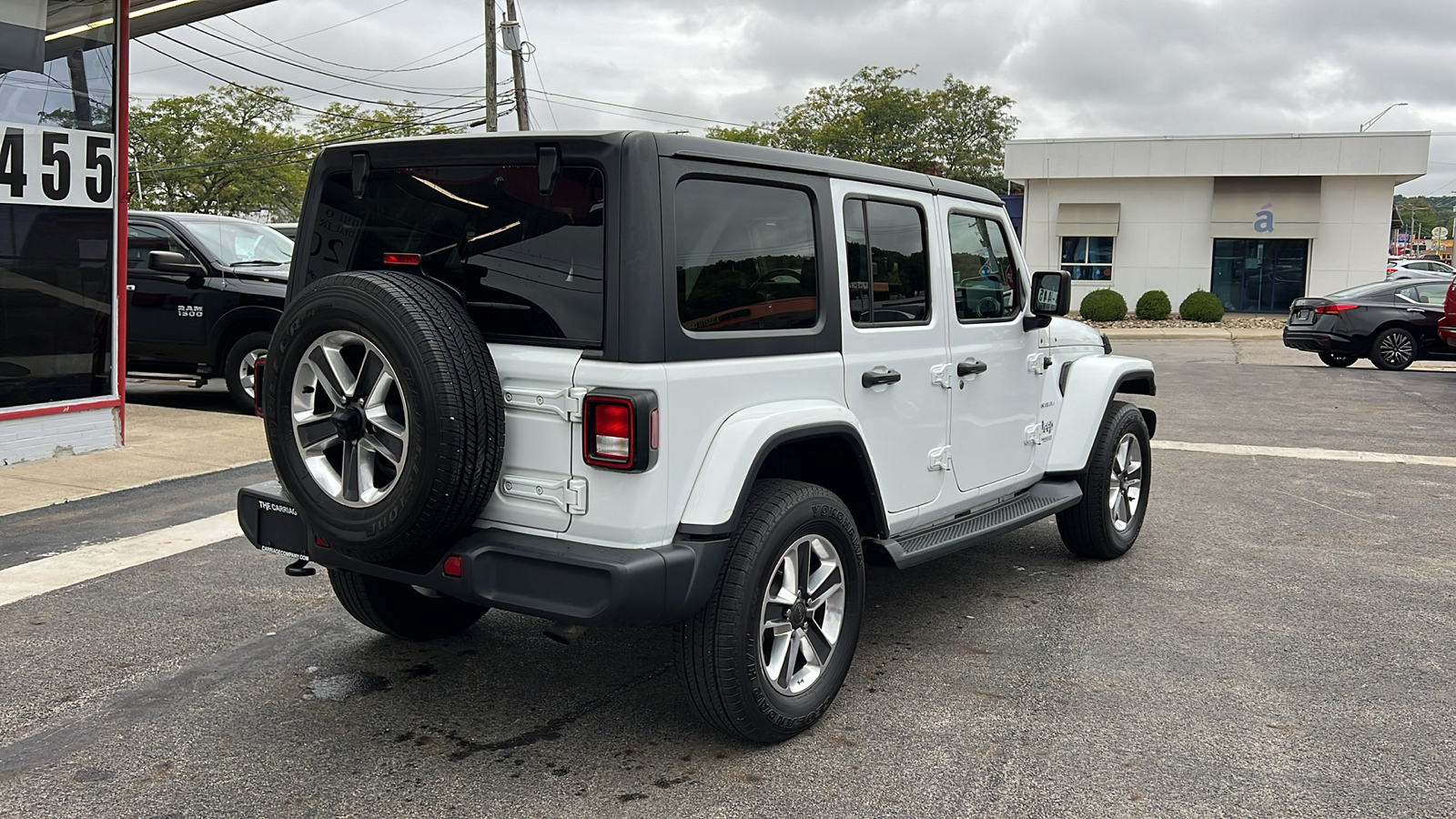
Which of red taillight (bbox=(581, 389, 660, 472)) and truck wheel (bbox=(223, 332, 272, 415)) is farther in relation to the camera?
truck wheel (bbox=(223, 332, 272, 415))

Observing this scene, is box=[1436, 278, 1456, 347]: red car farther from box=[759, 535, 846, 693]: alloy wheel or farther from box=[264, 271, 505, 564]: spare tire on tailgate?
box=[264, 271, 505, 564]: spare tire on tailgate

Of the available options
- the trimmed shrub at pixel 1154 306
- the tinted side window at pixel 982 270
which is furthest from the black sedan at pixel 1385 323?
the tinted side window at pixel 982 270

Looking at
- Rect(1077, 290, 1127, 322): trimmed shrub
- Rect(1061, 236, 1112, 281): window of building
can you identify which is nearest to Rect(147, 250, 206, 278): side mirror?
Rect(1077, 290, 1127, 322): trimmed shrub

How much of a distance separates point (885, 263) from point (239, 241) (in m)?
8.52

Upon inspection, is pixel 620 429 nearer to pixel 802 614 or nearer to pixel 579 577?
pixel 579 577

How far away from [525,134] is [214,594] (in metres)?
3.00

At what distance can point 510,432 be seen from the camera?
348 centimetres

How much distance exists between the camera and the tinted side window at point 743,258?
11.5 ft

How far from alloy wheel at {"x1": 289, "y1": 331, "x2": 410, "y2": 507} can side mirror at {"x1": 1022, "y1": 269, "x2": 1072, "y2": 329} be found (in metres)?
3.05

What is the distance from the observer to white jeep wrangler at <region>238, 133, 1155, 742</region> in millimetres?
3289

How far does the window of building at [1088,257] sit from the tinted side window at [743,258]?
33.7 m

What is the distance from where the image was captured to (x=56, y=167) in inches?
324

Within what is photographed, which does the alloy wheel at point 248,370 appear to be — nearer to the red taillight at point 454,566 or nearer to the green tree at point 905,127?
the red taillight at point 454,566

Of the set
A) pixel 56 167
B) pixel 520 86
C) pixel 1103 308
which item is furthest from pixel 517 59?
pixel 56 167
